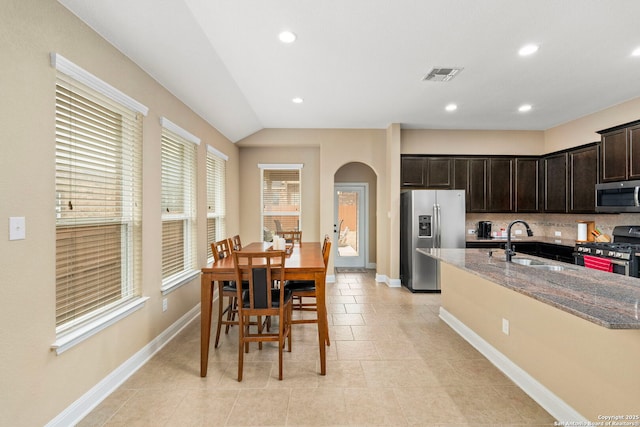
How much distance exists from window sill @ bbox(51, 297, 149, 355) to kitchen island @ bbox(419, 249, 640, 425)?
266cm

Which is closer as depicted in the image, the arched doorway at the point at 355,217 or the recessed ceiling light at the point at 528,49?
the recessed ceiling light at the point at 528,49

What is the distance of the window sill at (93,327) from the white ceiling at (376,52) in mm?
2023

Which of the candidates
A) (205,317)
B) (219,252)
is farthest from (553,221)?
(205,317)

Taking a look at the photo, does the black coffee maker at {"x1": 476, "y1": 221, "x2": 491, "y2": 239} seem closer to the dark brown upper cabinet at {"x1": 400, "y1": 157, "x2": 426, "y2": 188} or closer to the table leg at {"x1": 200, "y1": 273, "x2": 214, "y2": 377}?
the dark brown upper cabinet at {"x1": 400, "y1": 157, "x2": 426, "y2": 188}

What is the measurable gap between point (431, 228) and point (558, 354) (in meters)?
3.20

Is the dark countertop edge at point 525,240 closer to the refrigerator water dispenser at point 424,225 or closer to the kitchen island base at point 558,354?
the refrigerator water dispenser at point 424,225

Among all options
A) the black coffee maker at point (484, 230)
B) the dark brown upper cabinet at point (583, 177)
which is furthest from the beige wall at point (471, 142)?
the black coffee maker at point (484, 230)

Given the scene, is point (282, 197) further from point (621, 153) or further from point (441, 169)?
point (621, 153)

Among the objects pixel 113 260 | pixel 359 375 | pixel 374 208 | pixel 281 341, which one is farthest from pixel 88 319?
pixel 374 208

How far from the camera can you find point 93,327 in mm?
2109

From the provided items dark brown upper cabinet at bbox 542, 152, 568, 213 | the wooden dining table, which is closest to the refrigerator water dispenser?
dark brown upper cabinet at bbox 542, 152, 568, 213

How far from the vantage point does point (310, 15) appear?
2.40m

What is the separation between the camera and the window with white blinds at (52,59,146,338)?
1966 millimetres

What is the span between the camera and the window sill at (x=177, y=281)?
316 cm
